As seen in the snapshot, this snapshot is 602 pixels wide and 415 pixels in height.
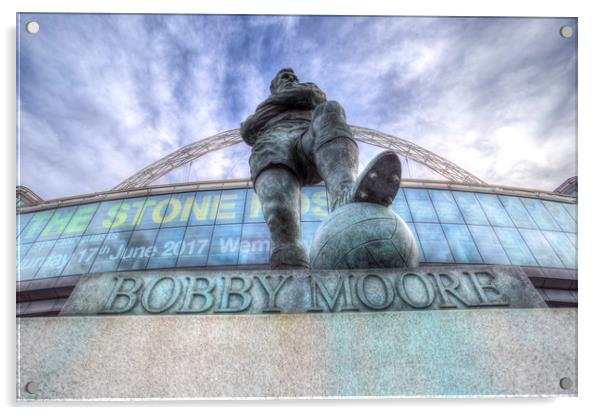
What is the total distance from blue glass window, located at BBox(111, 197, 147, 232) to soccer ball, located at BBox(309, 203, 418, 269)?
510 inches

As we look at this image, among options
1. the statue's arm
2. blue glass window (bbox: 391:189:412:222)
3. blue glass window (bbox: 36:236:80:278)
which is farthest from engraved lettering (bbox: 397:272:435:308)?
blue glass window (bbox: 36:236:80:278)

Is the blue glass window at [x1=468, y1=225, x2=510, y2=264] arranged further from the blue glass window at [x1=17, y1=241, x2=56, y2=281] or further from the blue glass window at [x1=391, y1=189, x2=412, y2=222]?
the blue glass window at [x1=17, y1=241, x2=56, y2=281]

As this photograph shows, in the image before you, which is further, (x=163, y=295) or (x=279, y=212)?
(x=279, y=212)

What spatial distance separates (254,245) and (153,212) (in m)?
3.94

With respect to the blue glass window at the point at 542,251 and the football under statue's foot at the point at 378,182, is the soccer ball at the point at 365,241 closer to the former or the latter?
the football under statue's foot at the point at 378,182

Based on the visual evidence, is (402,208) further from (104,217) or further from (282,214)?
(282,214)

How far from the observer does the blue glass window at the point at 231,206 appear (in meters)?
14.2

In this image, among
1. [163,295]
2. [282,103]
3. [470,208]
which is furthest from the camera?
[470,208]

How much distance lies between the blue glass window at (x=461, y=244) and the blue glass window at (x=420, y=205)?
1.89 feet

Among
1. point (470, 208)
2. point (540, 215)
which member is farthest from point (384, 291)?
point (540, 215)

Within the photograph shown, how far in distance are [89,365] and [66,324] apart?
0.97ft

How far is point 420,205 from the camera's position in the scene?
1474 cm

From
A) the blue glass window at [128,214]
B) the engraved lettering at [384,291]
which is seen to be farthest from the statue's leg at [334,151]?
the blue glass window at [128,214]

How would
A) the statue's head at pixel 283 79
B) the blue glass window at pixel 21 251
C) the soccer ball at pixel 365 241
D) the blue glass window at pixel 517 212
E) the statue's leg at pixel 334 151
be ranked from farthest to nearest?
the blue glass window at pixel 517 212
the statue's head at pixel 283 79
the blue glass window at pixel 21 251
the statue's leg at pixel 334 151
the soccer ball at pixel 365 241
